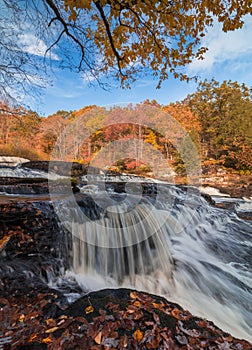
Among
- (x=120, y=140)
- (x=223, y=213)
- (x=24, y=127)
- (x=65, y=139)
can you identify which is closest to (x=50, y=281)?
(x=24, y=127)

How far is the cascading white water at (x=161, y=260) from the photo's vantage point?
2.85 m

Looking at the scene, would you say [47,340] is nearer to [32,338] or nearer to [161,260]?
[32,338]

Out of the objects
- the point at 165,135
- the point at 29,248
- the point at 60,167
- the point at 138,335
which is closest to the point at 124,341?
the point at 138,335

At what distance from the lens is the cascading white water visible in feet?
9.34

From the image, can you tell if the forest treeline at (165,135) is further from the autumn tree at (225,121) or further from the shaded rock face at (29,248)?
the shaded rock face at (29,248)

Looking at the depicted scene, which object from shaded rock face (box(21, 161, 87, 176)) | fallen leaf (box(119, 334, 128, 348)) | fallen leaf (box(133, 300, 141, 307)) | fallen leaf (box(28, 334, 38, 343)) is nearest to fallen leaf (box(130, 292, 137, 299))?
fallen leaf (box(133, 300, 141, 307))

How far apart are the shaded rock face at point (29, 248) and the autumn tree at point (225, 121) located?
68.8 feet

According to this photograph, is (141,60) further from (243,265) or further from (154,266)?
(243,265)

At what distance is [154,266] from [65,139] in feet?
75.0

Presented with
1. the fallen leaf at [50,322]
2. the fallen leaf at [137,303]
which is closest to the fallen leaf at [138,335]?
the fallen leaf at [137,303]

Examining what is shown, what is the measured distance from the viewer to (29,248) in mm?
2803

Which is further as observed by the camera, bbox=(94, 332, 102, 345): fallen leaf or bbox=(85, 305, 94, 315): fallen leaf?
bbox=(85, 305, 94, 315): fallen leaf

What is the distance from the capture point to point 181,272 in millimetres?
3498

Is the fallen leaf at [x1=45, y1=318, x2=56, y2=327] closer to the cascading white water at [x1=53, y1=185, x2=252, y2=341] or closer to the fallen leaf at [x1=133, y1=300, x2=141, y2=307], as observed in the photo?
the fallen leaf at [x1=133, y1=300, x2=141, y2=307]
